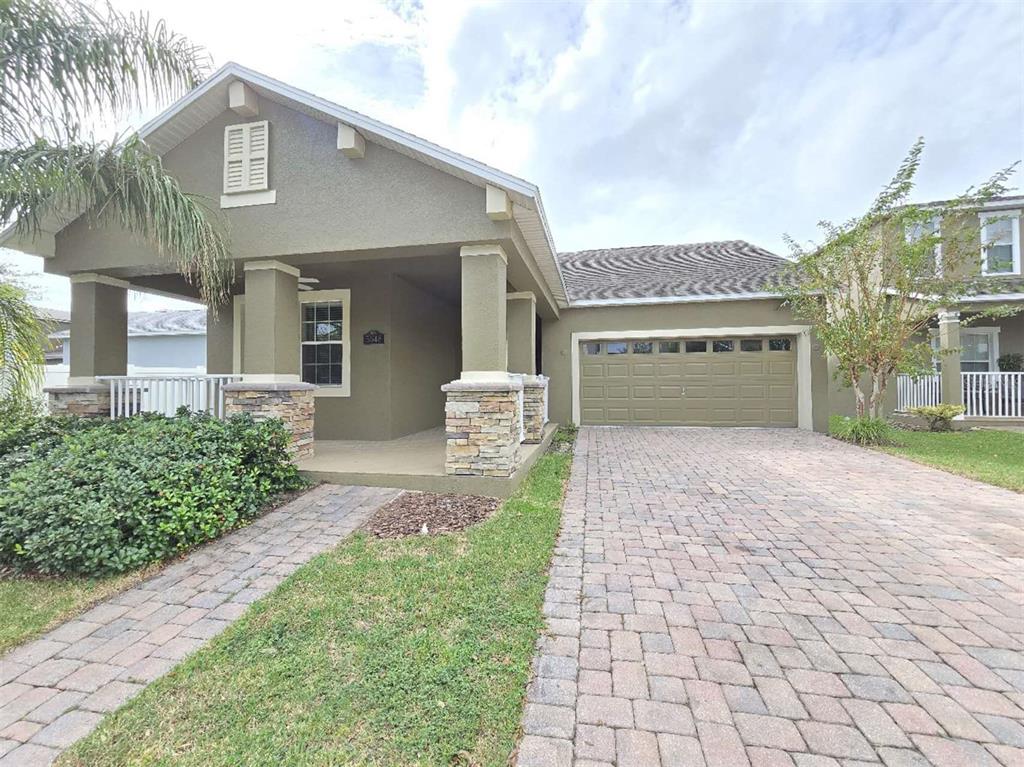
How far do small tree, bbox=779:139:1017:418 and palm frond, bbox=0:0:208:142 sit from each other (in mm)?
11641

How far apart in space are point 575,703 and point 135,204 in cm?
631

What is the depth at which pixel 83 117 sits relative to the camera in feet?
16.4

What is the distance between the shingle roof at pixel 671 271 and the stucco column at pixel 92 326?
9230mm

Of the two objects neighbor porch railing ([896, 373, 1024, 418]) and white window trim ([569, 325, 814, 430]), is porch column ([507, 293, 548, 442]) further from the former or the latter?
neighbor porch railing ([896, 373, 1024, 418])

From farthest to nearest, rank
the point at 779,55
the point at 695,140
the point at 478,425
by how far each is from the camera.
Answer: the point at 695,140, the point at 779,55, the point at 478,425

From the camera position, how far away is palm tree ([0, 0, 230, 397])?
4699 millimetres

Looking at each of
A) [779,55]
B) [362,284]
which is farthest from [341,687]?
[779,55]

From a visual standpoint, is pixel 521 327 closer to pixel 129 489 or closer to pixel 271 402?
pixel 271 402

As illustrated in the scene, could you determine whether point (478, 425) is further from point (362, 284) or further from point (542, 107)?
point (542, 107)

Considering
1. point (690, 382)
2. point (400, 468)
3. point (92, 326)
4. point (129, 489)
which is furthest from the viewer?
point (690, 382)

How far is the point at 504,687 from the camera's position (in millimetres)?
2242

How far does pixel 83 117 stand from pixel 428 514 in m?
5.68

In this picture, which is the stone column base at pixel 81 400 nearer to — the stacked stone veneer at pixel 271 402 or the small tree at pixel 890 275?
the stacked stone veneer at pixel 271 402

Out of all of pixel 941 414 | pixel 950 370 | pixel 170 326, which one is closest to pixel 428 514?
pixel 941 414
